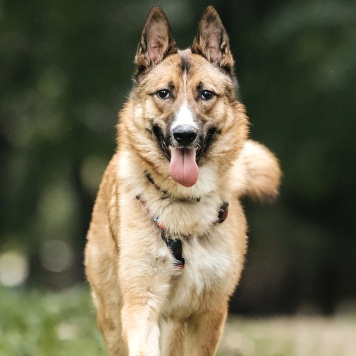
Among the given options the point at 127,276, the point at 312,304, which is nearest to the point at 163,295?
the point at 127,276

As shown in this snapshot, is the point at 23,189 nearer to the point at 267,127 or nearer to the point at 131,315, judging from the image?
the point at 267,127

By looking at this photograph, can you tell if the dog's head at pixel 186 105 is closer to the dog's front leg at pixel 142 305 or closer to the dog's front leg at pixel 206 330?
the dog's front leg at pixel 142 305

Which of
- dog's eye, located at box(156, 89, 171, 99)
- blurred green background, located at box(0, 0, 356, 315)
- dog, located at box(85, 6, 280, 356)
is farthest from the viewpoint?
blurred green background, located at box(0, 0, 356, 315)

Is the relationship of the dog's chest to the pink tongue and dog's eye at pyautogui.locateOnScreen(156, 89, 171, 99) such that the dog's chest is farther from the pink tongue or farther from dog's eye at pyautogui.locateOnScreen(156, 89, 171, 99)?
dog's eye at pyautogui.locateOnScreen(156, 89, 171, 99)

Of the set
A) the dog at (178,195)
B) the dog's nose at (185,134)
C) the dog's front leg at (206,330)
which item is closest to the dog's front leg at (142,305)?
the dog at (178,195)

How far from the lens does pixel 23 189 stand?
16125 millimetres

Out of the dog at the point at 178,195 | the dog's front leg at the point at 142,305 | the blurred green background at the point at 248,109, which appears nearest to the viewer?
the dog's front leg at the point at 142,305

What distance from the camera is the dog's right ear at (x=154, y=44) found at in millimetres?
6410

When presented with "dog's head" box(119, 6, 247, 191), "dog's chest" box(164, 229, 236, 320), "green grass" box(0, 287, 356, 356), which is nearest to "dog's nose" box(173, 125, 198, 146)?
"dog's head" box(119, 6, 247, 191)

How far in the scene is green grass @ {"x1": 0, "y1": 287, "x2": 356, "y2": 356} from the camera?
745cm

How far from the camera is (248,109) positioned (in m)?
14.7

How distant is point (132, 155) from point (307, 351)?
3003 mm

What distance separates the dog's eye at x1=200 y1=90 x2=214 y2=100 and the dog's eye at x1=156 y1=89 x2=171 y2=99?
0.21 meters

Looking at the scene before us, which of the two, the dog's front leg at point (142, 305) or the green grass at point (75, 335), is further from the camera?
the green grass at point (75, 335)
